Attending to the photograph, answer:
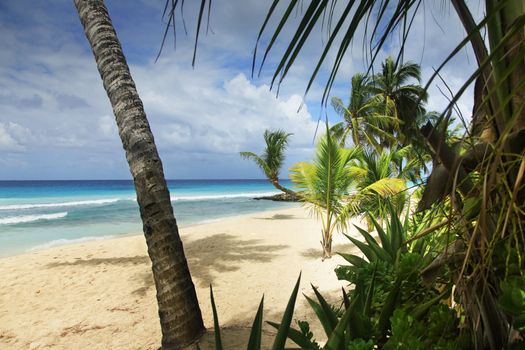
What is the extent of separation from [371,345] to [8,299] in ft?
25.0

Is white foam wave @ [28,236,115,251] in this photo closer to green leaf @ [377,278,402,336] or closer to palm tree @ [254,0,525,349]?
green leaf @ [377,278,402,336]

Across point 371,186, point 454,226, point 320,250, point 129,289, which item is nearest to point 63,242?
point 129,289

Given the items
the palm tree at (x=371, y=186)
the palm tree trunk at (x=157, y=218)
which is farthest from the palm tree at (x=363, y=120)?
the palm tree trunk at (x=157, y=218)

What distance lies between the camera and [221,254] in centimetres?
975

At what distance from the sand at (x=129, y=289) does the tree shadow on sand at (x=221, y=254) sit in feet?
0.09

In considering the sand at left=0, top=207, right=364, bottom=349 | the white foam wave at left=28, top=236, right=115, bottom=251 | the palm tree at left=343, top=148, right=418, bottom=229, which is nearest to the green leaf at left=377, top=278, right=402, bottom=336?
the sand at left=0, top=207, right=364, bottom=349

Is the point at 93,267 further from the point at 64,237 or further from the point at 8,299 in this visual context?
the point at 64,237

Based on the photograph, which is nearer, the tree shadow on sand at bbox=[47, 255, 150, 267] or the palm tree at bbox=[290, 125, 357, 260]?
the palm tree at bbox=[290, 125, 357, 260]

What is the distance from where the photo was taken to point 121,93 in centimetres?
→ 363

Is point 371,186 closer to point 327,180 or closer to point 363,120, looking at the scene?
point 327,180

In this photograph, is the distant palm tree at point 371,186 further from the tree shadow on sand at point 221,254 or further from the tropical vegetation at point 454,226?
the tropical vegetation at point 454,226

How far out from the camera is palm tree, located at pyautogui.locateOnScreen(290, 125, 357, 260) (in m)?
7.89

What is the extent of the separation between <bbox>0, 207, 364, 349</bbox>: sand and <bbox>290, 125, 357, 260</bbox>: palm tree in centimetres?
111

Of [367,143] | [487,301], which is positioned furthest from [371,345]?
[367,143]
